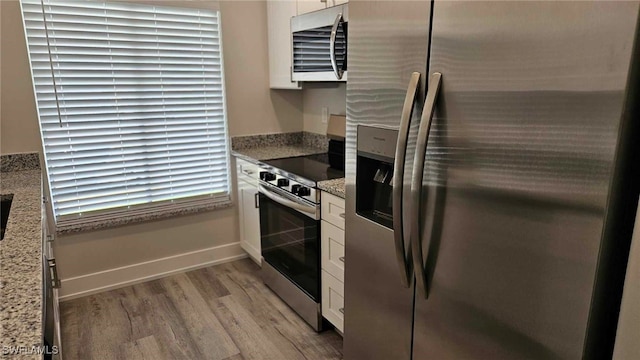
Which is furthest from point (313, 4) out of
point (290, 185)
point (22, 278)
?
point (22, 278)

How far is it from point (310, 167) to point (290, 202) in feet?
0.94

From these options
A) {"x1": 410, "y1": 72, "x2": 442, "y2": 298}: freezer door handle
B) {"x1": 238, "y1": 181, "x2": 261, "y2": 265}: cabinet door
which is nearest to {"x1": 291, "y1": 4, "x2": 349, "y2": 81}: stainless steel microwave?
{"x1": 238, "y1": 181, "x2": 261, "y2": 265}: cabinet door

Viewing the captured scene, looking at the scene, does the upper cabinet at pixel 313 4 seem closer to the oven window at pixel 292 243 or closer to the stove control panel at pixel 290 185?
the stove control panel at pixel 290 185

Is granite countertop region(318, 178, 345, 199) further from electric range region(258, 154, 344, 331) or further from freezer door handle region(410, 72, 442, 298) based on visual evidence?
freezer door handle region(410, 72, 442, 298)

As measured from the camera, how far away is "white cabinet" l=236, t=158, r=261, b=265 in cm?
300

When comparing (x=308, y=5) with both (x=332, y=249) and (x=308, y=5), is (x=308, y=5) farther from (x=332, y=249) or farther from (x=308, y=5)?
(x=332, y=249)

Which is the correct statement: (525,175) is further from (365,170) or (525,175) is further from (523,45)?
(365,170)

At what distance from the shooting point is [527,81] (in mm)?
972

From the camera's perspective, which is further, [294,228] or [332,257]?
[294,228]

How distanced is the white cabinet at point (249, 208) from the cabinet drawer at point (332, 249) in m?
0.87

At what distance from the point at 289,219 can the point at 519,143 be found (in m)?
1.73

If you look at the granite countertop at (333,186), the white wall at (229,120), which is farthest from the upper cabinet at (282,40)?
the granite countertop at (333,186)

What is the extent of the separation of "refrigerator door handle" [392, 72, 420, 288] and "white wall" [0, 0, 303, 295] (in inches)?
86.7

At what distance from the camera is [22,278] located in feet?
3.58
